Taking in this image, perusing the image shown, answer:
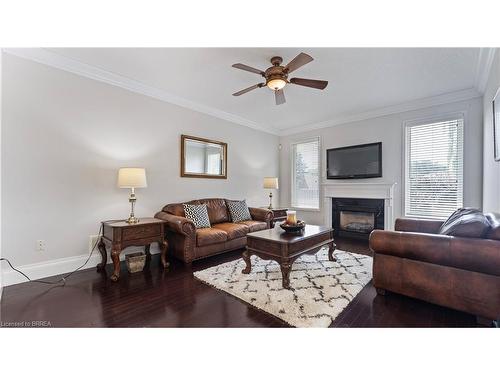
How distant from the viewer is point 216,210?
163 inches

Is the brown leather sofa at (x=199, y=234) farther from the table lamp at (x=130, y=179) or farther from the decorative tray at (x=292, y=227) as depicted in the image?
the decorative tray at (x=292, y=227)

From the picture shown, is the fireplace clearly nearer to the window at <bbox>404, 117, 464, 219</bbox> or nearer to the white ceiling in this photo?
the window at <bbox>404, 117, 464, 219</bbox>

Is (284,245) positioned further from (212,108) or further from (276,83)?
(212,108)

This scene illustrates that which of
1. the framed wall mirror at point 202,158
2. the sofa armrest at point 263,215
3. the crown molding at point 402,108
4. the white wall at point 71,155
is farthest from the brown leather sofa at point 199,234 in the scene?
the crown molding at point 402,108

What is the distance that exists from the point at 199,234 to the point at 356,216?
3.40 m

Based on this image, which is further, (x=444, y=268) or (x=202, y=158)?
(x=202, y=158)

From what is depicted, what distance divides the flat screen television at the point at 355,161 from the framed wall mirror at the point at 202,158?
244 centimetres

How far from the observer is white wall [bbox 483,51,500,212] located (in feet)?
8.14

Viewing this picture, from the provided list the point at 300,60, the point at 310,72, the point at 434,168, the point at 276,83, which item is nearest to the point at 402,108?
the point at 434,168

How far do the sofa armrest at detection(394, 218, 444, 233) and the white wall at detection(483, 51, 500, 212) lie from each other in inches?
22.8

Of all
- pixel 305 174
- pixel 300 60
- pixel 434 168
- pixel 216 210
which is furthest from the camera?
pixel 305 174

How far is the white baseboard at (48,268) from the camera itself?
239 centimetres

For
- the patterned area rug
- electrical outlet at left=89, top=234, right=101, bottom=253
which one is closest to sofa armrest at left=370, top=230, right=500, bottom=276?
the patterned area rug

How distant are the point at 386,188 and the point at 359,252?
152cm
